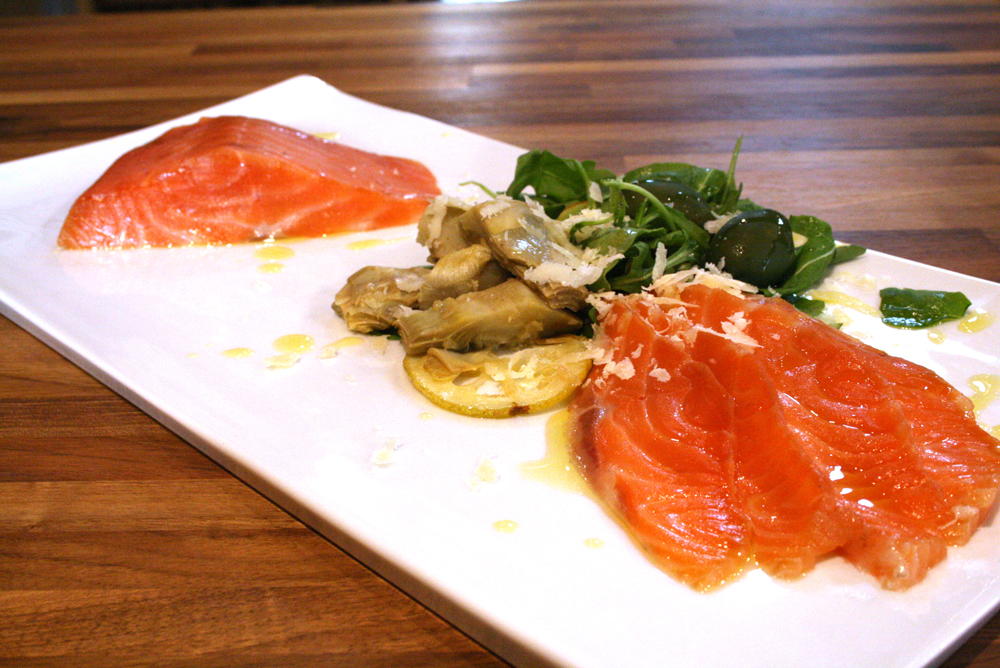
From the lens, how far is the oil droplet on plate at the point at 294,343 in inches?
83.6

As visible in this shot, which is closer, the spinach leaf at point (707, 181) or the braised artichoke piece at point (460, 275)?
the braised artichoke piece at point (460, 275)

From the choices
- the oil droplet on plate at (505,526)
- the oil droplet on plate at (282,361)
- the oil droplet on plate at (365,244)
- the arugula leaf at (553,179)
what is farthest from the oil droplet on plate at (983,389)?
the oil droplet on plate at (365,244)

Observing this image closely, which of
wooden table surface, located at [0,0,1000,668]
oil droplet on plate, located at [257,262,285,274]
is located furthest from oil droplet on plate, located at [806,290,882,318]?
oil droplet on plate, located at [257,262,285,274]

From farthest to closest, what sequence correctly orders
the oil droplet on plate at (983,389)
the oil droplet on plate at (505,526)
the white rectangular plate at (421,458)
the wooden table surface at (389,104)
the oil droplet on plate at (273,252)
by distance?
the oil droplet on plate at (273,252), the oil droplet on plate at (983,389), the oil droplet on plate at (505,526), the wooden table surface at (389,104), the white rectangular plate at (421,458)

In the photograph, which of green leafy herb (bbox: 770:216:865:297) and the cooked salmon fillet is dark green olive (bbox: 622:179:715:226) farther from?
the cooked salmon fillet

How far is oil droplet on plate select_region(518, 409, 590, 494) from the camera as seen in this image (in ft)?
5.50

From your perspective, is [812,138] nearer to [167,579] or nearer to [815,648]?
[815,648]

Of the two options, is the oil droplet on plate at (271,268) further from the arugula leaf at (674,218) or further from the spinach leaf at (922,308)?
the spinach leaf at (922,308)

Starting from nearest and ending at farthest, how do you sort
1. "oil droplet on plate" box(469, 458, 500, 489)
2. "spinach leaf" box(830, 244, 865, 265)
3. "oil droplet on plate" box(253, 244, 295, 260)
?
"oil droplet on plate" box(469, 458, 500, 489) < "spinach leaf" box(830, 244, 865, 265) < "oil droplet on plate" box(253, 244, 295, 260)

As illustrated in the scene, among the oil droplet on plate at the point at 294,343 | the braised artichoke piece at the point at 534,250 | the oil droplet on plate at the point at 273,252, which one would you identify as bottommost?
the oil droplet on plate at the point at 294,343

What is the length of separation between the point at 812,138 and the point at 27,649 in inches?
130

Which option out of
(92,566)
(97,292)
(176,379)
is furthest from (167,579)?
(97,292)

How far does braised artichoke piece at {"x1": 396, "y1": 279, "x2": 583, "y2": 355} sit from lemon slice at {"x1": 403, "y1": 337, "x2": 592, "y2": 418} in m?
0.03

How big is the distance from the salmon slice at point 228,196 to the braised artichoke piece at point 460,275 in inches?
28.5
